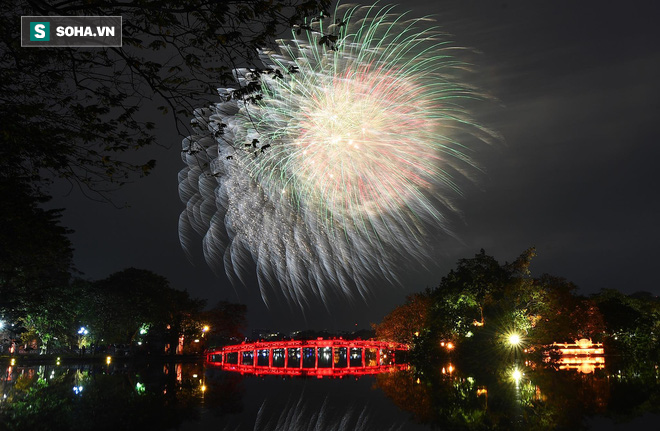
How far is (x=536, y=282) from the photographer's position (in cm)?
4859

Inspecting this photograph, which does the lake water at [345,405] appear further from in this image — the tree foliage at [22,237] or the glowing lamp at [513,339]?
the glowing lamp at [513,339]

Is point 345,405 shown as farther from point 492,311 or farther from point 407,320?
point 407,320

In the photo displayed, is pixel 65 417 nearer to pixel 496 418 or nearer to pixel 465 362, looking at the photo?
pixel 496 418

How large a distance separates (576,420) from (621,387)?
12.9 m

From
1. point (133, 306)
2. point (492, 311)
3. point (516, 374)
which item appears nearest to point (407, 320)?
point (492, 311)

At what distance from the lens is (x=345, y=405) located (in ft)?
82.6
